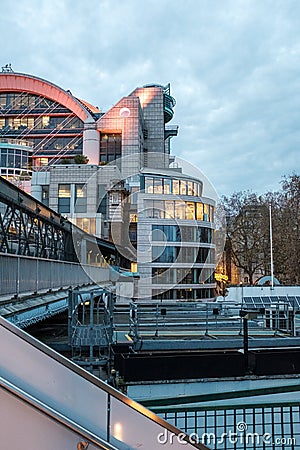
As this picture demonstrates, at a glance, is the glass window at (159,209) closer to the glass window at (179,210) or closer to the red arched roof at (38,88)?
the glass window at (179,210)

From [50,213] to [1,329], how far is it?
1579cm

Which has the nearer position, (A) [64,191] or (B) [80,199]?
(B) [80,199]

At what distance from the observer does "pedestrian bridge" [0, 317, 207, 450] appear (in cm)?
177

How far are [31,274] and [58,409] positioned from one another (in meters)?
8.63

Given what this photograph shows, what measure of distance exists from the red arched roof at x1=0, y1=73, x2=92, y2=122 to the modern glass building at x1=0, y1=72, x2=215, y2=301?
0.17m

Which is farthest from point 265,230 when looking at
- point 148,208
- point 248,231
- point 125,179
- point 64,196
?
point 64,196

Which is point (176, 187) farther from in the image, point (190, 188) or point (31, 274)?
point (31, 274)

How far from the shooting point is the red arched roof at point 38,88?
69000 millimetres

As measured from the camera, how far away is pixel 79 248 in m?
27.7

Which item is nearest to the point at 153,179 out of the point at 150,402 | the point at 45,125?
the point at 45,125

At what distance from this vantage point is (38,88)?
71.6 metres

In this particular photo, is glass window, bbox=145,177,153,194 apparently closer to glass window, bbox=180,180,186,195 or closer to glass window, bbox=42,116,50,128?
glass window, bbox=180,180,186,195

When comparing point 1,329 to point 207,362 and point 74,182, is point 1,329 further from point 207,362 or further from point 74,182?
point 74,182

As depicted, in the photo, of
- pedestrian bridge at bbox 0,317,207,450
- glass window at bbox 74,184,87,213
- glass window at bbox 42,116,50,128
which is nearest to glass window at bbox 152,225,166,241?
glass window at bbox 74,184,87,213
